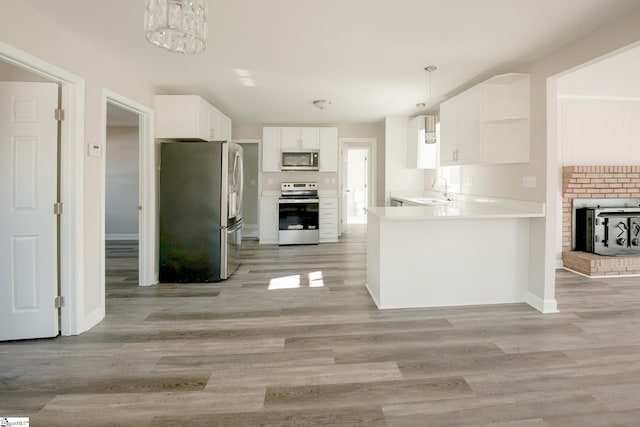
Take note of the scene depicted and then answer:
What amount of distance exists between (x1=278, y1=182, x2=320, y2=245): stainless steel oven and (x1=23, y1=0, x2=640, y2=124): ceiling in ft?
7.84

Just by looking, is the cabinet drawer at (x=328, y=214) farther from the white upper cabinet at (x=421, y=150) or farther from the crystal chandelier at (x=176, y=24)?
the crystal chandelier at (x=176, y=24)

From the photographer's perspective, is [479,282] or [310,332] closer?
[310,332]

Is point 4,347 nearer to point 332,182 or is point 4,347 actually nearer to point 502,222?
point 502,222

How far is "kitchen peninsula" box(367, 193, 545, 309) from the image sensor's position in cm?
334

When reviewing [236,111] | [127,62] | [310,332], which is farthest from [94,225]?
[236,111]

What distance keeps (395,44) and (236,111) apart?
3529 millimetres

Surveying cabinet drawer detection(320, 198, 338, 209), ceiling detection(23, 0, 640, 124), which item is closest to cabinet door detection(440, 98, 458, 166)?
ceiling detection(23, 0, 640, 124)

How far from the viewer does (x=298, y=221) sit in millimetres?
6672

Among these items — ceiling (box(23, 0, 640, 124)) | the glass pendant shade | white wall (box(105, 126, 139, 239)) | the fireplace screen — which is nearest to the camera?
ceiling (box(23, 0, 640, 124))

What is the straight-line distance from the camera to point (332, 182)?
7.21 m

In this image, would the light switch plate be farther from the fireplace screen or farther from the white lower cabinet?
the fireplace screen

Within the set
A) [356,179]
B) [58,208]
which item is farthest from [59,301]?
[356,179]

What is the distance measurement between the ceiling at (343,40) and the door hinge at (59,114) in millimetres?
612

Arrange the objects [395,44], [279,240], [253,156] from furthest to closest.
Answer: [253,156], [279,240], [395,44]
